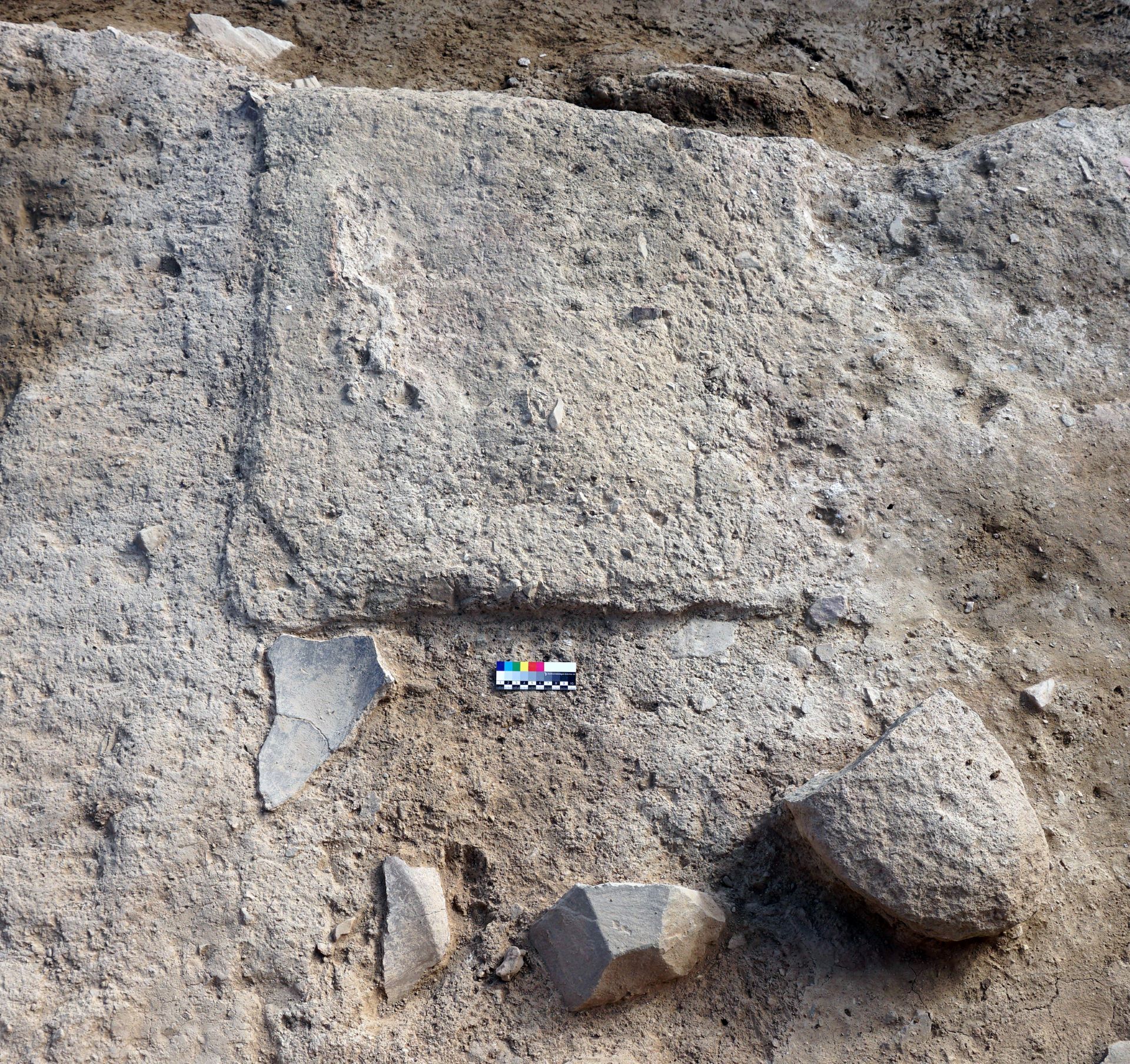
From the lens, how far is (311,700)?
1841 millimetres

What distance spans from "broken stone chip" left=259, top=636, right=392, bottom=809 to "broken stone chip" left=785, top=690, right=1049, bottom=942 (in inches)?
33.1

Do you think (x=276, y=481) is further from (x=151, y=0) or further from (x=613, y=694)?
(x=151, y=0)

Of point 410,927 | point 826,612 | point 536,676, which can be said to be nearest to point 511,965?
point 410,927

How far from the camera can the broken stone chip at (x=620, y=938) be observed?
5.24 ft

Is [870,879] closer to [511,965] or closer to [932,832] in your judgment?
[932,832]

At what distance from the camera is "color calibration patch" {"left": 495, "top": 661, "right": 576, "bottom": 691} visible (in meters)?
1.91

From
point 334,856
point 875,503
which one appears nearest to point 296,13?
point 875,503

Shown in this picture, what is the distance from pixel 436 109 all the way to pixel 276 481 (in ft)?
3.41

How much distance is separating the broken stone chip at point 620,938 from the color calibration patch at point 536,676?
1.31 ft

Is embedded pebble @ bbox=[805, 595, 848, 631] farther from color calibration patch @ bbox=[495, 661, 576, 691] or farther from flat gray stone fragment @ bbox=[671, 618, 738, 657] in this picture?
color calibration patch @ bbox=[495, 661, 576, 691]

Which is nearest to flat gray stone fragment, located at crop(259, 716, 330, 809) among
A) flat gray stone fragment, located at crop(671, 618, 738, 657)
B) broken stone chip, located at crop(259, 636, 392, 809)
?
broken stone chip, located at crop(259, 636, 392, 809)

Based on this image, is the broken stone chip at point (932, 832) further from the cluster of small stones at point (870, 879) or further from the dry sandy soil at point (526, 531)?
the dry sandy soil at point (526, 531)

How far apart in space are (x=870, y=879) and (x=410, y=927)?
2.59 feet

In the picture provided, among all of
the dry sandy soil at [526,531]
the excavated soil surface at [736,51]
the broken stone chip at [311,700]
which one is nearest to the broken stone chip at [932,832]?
the dry sandy soil at [526,531]
